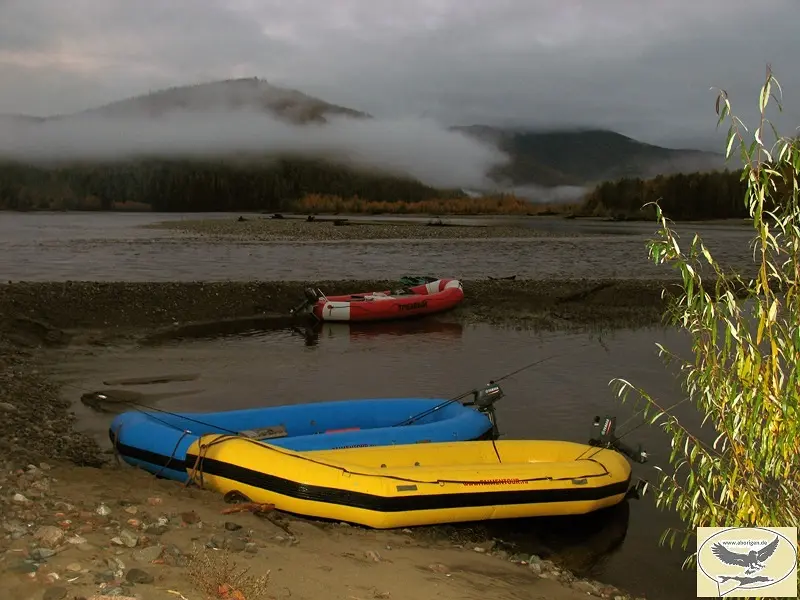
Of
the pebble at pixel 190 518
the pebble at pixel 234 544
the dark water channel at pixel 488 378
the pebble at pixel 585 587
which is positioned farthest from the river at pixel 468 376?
the pebble at pixel 190 518

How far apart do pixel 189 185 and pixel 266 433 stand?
153m

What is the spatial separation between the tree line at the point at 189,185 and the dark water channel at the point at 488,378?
5144 inches

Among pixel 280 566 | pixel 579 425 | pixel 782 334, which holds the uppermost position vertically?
pixel 782 334

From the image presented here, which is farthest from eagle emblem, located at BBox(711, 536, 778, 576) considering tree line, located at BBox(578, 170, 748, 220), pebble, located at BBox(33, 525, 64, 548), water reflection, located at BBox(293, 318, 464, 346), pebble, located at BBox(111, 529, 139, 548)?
tree line, located at BBox(578, 170, 748, 220)

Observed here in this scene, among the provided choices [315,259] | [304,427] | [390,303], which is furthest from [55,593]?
[315,259]

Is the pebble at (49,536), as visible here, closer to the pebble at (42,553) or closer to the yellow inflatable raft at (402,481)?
the pebble at (42,553)

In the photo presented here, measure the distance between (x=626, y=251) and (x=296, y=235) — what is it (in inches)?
1147

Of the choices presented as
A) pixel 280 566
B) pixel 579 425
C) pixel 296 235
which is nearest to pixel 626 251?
pixel 296 235

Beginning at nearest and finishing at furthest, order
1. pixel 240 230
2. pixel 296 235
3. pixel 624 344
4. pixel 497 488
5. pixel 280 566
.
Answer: pixel 280 566 → pixel 497 488 → pixel 624 344 → pixel 296 235 → pixel 240 230

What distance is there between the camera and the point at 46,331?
17484 mm

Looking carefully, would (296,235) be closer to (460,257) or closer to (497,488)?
(460,257)

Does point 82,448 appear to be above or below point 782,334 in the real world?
below

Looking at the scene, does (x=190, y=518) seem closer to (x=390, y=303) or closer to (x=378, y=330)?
(x=378, y=330)

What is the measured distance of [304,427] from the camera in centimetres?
966
